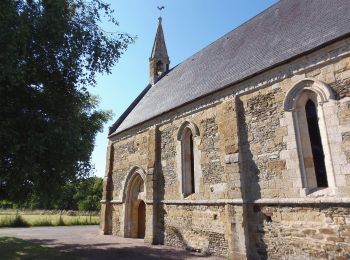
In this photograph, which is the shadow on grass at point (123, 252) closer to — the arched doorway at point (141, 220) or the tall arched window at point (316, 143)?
the arched doorway at point (141, 220)

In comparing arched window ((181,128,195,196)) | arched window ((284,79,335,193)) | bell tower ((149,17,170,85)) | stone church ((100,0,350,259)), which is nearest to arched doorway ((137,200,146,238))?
stone church ((100,0,350,259))

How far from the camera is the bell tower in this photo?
73.7 ft

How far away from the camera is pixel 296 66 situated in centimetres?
921

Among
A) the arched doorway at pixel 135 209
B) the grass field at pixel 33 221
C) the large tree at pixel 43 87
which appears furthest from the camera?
the grass field at pixel 33 221

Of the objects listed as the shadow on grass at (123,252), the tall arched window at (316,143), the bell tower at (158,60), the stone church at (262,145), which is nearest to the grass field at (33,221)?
the shadow on grass at (123,252)

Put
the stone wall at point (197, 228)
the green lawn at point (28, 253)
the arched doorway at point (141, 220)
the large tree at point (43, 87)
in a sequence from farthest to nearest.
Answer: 1. the arched doorway at point (141, 220)
2. the stone wall at point (197, 228)
3. the green lawn at point (28, 253)
4. the large tree at point (43, 87)

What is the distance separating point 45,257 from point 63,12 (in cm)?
841

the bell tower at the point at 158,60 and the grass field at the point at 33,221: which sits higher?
the bell tower at the point at 158,60

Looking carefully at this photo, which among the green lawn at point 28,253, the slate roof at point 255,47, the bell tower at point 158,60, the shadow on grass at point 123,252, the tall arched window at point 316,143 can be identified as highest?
the bell tower at point 158,60

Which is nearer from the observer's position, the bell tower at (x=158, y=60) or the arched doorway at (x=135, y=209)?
the arched doorway at (x=135, y=209)

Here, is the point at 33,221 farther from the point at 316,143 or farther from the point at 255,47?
the point at 316,143

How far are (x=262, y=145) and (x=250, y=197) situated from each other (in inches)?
70.4

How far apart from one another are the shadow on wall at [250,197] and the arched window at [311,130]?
1.63 meters

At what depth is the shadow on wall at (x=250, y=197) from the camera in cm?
934
